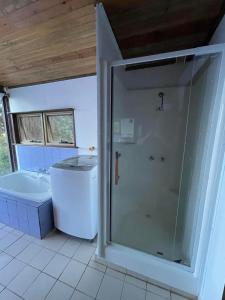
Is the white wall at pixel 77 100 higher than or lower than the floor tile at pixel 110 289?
higher

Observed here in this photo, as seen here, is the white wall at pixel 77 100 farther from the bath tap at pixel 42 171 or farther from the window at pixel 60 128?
the bath tap at pixel 42 171

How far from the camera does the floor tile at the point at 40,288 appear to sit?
4.26ft

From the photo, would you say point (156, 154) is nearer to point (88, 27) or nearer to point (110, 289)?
point (110, 289)

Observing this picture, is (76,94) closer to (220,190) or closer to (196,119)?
(196,119)

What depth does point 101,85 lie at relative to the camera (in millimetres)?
1302

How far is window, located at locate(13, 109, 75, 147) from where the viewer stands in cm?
259

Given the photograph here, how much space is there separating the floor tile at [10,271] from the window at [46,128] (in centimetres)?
162

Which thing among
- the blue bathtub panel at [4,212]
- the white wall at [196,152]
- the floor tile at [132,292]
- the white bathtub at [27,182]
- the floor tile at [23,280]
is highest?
the white wall at [196,152]

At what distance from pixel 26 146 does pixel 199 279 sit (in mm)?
3170

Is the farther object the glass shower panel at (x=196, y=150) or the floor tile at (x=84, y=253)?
the floor tile at (x=84, y=253)

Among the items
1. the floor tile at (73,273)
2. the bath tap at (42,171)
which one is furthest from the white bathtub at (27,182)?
the floor tile at (73,273)

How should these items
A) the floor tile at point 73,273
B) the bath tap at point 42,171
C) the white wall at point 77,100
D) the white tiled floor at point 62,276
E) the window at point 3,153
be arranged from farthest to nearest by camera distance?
the window at point 3,153 < the bath tap at point 42,171 < the white wall at point 77,100 < the floor tile at point 73,273 < the white tiled floor at point 62,276

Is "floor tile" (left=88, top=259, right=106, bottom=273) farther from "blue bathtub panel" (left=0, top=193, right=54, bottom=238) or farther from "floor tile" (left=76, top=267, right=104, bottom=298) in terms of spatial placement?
"blue bathtub panel" (left=0, top=193, right=54, bottom=238)

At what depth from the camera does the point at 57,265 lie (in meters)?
1.58
